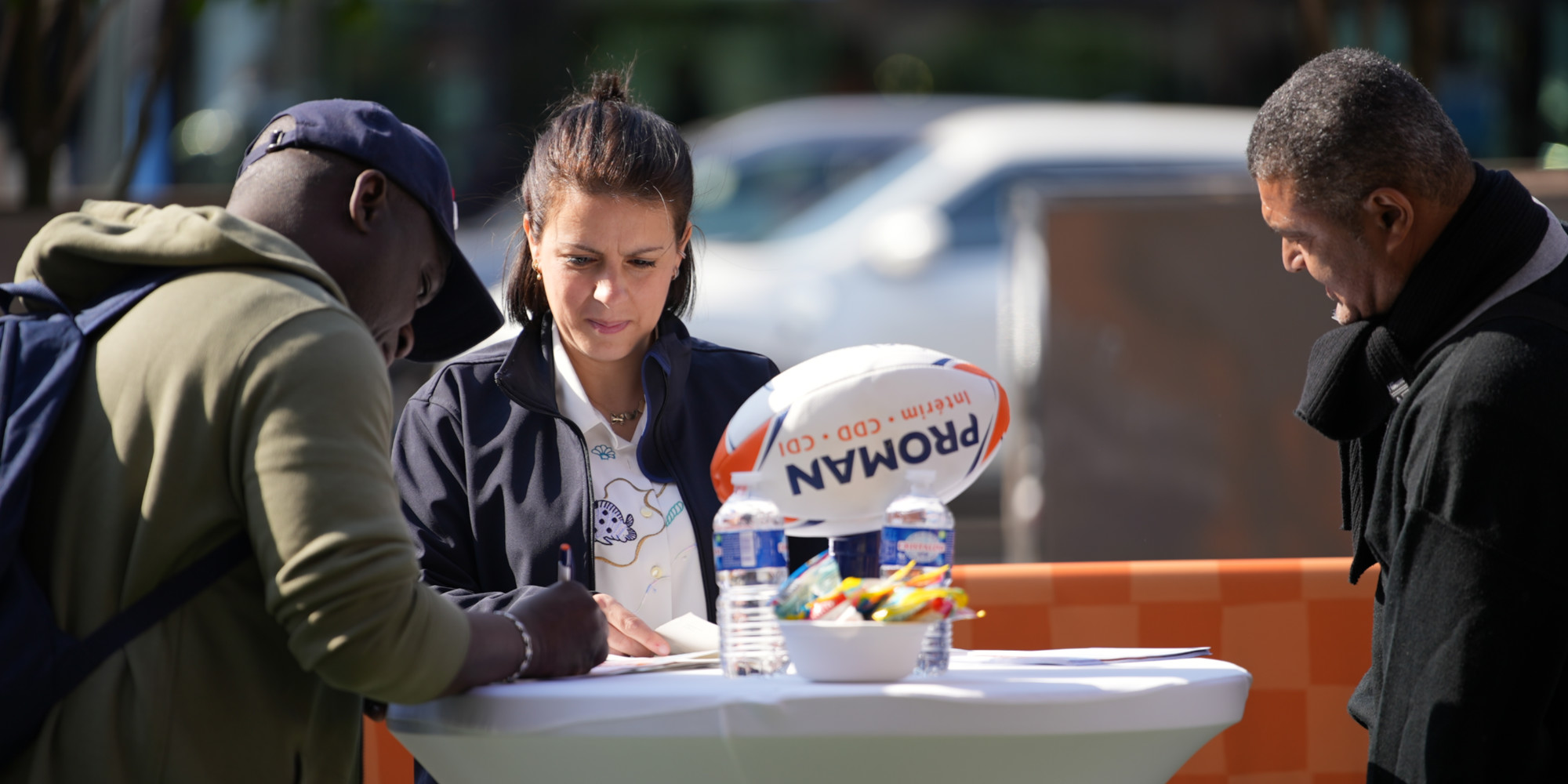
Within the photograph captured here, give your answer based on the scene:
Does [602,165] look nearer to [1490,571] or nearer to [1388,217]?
[1388,217]

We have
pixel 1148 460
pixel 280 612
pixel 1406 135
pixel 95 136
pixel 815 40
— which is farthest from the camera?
pixel 815 40

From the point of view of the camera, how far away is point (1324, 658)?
12.1 ft

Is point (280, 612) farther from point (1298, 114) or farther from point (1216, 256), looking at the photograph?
point (1216, 256)

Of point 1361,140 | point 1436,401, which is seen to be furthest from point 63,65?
point 1436,401

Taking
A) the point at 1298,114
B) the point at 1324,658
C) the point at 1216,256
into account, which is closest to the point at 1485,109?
the point at 1216,256

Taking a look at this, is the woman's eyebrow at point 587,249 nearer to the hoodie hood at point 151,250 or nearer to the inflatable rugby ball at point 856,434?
the inflatable rugby ball at point 856,434

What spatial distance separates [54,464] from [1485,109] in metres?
12.3

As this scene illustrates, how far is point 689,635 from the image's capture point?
8.57ft

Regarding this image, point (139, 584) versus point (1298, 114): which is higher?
point (1298, 114)

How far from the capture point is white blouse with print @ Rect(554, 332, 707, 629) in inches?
111

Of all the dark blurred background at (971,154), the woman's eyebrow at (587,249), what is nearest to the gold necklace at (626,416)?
the woman's eyebrow at (587,249)

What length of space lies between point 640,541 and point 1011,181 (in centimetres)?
709

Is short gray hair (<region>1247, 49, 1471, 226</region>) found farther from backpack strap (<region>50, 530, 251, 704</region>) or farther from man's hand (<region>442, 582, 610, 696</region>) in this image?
backpack strap (<region>50, 530, 251, 704</region>)

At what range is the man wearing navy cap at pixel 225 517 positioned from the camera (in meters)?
1.92
